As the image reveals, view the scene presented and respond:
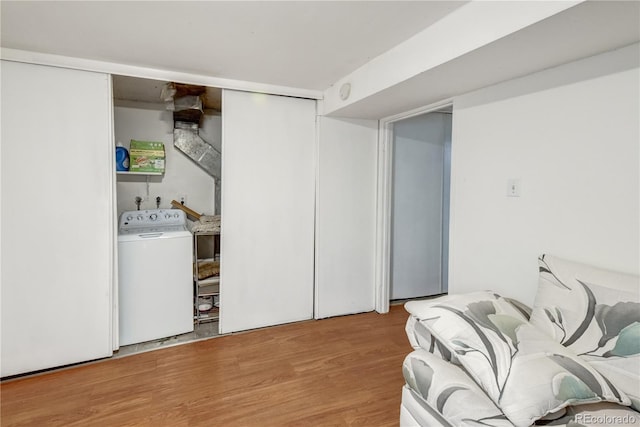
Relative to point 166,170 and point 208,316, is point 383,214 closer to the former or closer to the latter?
point 208,316

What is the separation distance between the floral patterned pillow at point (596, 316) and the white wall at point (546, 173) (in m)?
0.21

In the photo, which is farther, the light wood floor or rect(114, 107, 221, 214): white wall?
rect(114, 107, 221, 214): white wall

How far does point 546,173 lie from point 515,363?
3.55 feet

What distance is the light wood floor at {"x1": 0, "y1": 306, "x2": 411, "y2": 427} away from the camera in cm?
179

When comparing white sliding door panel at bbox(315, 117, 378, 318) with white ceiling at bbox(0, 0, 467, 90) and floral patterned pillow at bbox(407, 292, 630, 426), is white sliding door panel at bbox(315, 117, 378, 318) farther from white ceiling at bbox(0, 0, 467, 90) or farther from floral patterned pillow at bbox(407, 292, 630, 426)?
floral patterned pillow at bbox(407, 292, 630, 426)

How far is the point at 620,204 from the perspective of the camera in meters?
1.44

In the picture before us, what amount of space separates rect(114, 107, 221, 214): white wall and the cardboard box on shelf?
7.4 inches

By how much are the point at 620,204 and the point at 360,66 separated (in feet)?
5.63

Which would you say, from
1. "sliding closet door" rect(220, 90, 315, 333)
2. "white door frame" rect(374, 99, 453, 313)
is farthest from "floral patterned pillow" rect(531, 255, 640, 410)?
"sliding closet door" rect(220, 90, 315, 333)

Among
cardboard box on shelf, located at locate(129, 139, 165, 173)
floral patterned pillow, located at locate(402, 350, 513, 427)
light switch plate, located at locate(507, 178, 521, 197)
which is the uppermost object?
cardboard box on shelf, located at locate(129, 139, 165, 173)

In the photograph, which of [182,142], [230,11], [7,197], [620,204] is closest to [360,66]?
[230,11]

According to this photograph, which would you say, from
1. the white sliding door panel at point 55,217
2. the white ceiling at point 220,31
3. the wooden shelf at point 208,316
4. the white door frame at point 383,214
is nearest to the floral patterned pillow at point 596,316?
the white ceiling at point 220,31

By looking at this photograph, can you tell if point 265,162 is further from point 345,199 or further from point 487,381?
point 487,381

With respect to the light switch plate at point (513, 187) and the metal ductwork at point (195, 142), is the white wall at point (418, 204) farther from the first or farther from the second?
the metal ductwork at point (195, 142)
